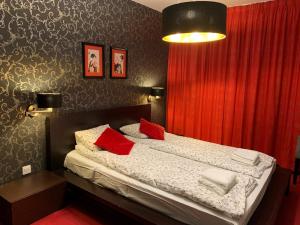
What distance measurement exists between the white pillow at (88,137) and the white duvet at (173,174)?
61mm

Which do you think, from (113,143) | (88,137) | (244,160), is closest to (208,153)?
(244,160)

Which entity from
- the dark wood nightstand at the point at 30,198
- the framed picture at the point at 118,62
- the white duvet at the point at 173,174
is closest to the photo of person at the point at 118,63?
the framed picture at the point at 118,62

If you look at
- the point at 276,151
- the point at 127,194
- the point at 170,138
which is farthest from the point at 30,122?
the point at 276,151

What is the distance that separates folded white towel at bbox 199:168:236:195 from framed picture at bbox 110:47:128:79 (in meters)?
2.13

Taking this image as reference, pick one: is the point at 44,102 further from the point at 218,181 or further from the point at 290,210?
the point at 290,210

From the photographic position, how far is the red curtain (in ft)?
11.0

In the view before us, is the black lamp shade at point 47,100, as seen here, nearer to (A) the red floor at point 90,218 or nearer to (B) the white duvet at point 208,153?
(A) the red floor at point 90,218

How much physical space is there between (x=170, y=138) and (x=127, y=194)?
146 centimetres

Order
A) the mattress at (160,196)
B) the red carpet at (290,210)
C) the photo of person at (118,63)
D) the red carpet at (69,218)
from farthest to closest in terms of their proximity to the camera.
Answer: the photo of person at (118,63) < the red carpet at (290,210) < the red carpet at (69,218) < the mattress at (160,196)

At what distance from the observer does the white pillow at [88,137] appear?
2720 millimetres

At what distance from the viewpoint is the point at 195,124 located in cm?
435

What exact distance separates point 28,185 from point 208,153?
2.06 meters

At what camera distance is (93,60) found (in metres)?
3.11

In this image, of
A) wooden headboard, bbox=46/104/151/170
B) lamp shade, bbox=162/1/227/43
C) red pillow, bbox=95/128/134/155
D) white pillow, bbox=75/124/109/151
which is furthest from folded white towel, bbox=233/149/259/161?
wooden headboard, bbox=46/104/151/170
